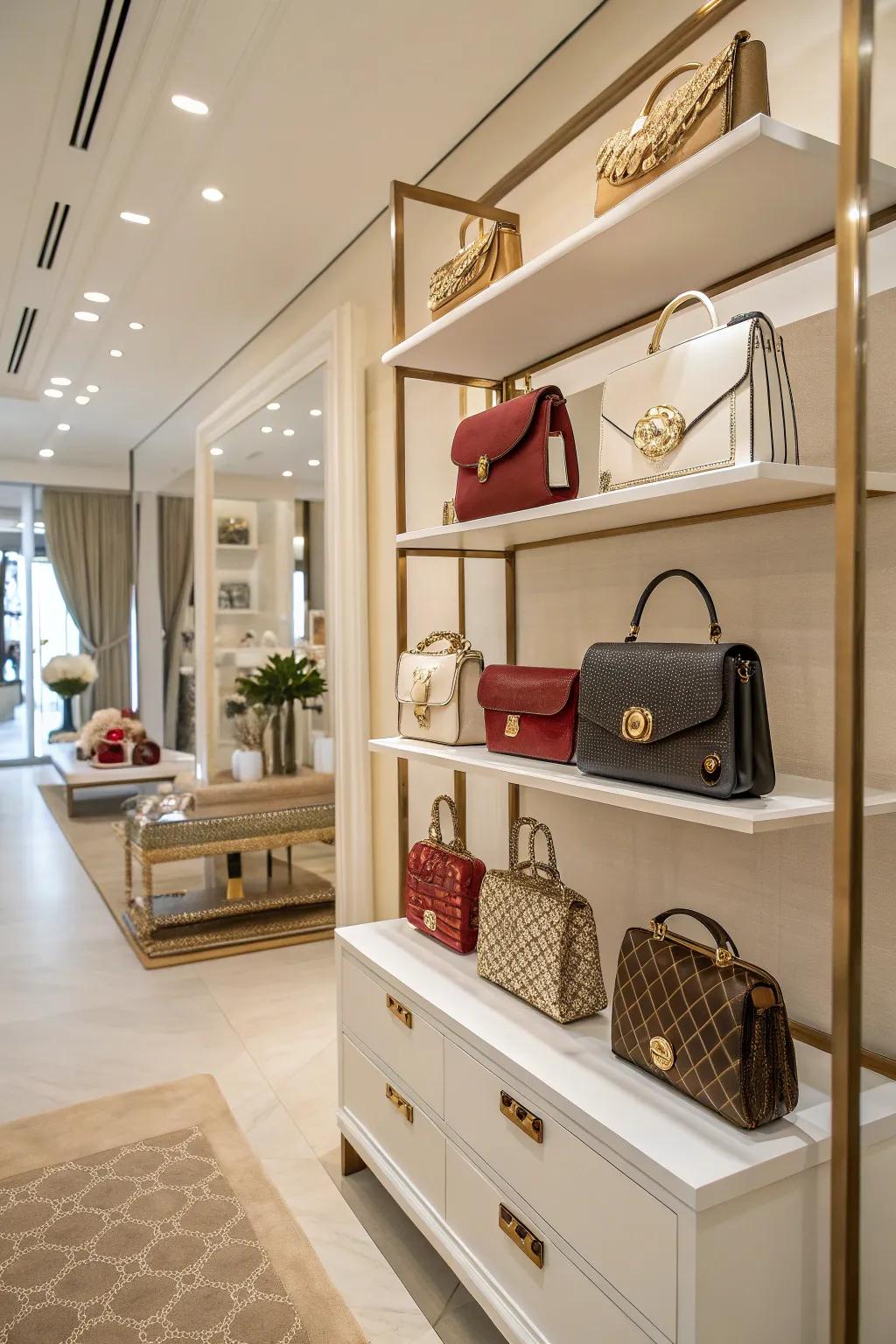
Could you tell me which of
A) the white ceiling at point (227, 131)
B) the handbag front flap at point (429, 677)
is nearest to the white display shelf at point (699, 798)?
the handbag front flap at point (429, 677)

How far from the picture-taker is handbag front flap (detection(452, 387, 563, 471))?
65.0 inches

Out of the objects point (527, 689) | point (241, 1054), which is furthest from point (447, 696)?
point (241, 1054)

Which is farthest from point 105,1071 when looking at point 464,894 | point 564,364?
point 564,364

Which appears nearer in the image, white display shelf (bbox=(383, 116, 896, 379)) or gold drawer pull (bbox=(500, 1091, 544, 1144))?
white display shelf (bbox=(383, 116, 896, 379))

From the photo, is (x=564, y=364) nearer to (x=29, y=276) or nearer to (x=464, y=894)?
(x=464, y=894)

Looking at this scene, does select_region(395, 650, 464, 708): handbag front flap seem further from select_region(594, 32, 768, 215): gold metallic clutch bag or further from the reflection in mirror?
the reflection in mirror

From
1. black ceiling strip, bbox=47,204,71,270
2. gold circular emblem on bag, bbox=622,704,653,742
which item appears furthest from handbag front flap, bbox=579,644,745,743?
black ceiling strip, bbox=47,204,71,270

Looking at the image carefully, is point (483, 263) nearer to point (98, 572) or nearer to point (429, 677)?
point (429, 677)

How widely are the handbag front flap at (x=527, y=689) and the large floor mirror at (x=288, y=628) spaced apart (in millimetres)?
1395

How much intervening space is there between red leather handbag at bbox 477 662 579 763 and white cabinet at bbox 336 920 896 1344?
487 millimetres

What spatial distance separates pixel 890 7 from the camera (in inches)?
51.3

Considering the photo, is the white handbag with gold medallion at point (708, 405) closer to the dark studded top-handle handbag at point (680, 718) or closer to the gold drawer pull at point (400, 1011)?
the dark studded top-handle handbag at point (680, 718)

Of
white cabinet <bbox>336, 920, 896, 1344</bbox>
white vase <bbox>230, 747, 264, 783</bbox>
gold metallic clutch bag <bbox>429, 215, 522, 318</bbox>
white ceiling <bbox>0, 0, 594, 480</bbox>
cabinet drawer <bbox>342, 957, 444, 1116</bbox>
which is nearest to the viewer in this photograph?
white cabinet <bbox>336, 920, 896, 1344</bbox>

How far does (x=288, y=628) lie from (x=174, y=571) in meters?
4.47
